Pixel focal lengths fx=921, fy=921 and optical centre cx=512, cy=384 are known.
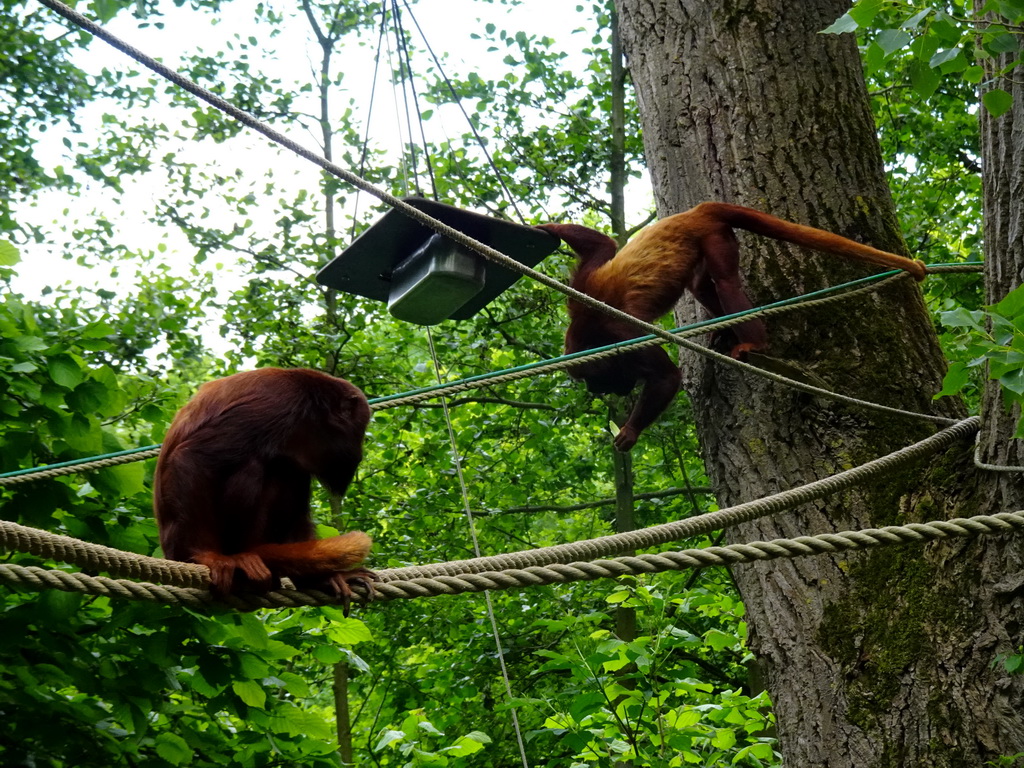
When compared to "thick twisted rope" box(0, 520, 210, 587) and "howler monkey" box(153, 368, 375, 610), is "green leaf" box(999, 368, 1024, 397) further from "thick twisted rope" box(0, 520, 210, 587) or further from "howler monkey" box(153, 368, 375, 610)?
"thick twisted rope" box(0, 520, 210, 587)

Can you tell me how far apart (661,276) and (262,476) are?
2.85m

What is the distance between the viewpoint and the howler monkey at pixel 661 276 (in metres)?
3.78

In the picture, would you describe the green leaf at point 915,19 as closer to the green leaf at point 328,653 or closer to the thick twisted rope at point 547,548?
the thick twisted rope at point 547,548

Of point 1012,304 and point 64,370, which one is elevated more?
point 64,370

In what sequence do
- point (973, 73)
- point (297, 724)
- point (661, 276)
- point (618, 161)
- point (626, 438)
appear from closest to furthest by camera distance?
point (973, 73) → point (297, 724) → point (661, 276) → point (626, 438) → point (618, 161)

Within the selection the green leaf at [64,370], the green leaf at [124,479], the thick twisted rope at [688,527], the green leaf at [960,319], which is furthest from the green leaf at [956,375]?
the green leaf at [64,370]

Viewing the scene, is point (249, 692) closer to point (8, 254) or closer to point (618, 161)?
point (8, 254)

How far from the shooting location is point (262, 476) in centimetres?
272

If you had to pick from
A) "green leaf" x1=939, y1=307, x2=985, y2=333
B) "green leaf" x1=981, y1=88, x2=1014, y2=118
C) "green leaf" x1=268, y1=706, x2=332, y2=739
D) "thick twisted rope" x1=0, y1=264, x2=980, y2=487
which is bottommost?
"green leaf" x1=268, y1=706, x2=332, y2=739

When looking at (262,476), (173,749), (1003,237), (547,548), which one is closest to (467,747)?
(173,749)

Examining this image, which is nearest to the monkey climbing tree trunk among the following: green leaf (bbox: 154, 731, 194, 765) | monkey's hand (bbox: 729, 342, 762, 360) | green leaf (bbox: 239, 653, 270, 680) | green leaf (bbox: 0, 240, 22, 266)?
monkey's hand (bbox: 729, 342, 762, 360)

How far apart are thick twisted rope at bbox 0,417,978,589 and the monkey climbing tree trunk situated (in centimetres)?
23

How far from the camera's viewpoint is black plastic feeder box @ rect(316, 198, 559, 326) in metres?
3.38

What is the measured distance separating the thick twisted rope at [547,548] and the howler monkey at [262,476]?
16 cm
